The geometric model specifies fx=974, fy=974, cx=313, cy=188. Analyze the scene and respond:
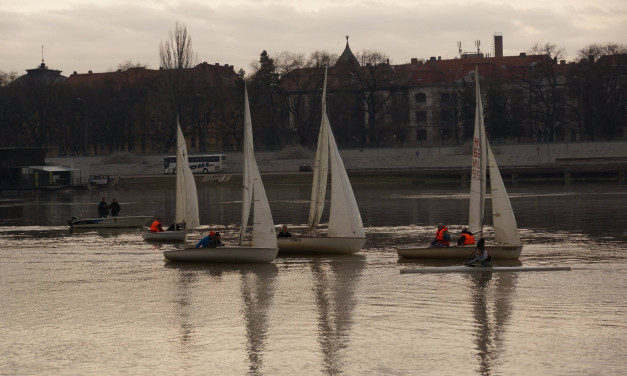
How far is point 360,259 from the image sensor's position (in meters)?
38.0

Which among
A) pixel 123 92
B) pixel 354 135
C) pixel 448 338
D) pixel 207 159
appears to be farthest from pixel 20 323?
pixel 123 92

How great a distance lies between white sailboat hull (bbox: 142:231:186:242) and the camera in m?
46.3

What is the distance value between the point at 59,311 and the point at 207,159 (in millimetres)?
97941

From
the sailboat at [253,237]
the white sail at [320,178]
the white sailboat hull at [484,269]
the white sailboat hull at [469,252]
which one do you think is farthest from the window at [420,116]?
the white sailboat hull at [484,269]

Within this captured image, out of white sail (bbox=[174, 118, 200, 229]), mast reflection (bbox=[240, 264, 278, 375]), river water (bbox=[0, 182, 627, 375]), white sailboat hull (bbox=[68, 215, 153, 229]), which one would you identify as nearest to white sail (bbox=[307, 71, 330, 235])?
river water (bbox=[0, 182, 627, 375])

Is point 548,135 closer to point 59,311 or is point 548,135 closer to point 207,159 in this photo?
point 207,159

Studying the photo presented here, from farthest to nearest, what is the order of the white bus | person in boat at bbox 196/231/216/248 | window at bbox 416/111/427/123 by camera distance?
1. window at bbox 416/111/427/123
2. the white bus
3. person in boat at bbox 196/231/216/248

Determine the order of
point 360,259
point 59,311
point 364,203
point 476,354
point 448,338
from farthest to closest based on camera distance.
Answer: point 364,203 → point 360,259 → point 59,311 → point 448,338 → point 476,354

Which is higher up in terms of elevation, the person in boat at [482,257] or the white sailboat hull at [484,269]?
the person in boat at [482,257]

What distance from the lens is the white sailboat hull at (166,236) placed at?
46.3 meters

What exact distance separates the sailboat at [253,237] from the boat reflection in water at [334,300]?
6.36ft

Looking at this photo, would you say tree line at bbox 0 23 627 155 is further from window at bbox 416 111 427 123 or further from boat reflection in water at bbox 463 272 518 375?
boat reflection in water at bbox 463 272 518 375

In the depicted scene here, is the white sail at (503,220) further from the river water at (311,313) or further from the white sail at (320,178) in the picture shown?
the white sail at (320,178)

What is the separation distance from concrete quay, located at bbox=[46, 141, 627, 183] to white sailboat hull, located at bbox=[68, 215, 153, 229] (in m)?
60.3
